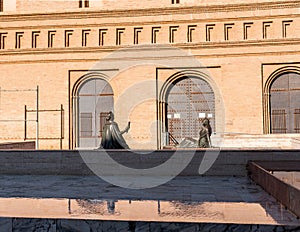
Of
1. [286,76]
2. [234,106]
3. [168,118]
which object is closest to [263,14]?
[286,76]

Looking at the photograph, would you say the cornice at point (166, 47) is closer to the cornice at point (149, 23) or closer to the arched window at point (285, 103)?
the cornice at point (149, 23)

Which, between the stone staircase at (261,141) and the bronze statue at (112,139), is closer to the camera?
the bronze statue at (112,139)

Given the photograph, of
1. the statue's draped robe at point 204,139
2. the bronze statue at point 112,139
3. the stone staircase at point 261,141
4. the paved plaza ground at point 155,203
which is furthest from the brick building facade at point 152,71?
the paved plaza ground at point 155,203

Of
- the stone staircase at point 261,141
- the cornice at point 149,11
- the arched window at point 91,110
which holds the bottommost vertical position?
the stone staircase at point 261,141

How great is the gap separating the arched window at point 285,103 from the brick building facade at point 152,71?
46 millimetres

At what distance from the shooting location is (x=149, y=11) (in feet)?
59.3

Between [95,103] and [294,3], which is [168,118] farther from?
[294,3]

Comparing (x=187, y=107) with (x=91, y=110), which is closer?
(x=187, y=107)

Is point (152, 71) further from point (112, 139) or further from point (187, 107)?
point (112, 139)

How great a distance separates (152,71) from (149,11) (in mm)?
2976

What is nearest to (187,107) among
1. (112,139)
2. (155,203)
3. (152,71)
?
(152,71)

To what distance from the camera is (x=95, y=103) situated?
61.2 ft

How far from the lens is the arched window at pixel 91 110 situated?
18547 millimetres

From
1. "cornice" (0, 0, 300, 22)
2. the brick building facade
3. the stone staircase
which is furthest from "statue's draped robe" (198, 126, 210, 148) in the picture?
"cornice" (0, 0, 300, 22)
